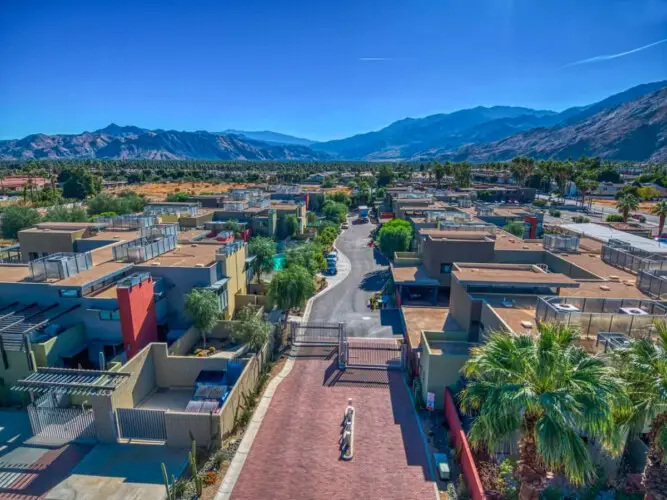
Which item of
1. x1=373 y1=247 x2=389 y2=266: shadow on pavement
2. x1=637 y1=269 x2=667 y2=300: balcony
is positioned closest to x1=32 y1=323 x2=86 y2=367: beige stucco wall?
x1=637 y1=269 x2=667 y2=300: balcony

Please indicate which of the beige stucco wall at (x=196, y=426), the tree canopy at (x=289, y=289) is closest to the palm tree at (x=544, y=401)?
the beige stucco wall at (x=196, y=426)

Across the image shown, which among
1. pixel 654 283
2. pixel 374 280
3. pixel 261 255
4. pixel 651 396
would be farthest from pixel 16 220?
pixel 654 283

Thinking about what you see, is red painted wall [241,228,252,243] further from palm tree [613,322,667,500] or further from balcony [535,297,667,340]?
palm tree [613,322,667,500]

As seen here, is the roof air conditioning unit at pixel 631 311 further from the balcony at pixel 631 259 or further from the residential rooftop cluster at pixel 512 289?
the balcony at pixel 631 259

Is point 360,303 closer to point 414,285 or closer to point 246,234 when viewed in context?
point 414,285

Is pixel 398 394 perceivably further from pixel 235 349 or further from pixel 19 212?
pixel 19 212

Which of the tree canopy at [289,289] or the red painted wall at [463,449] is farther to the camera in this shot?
the tree canopy at [289,289]
